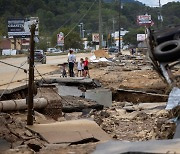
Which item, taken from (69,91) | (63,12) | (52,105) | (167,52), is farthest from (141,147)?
(63,12)

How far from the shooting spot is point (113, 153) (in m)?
6.96

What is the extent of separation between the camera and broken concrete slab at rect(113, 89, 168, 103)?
2062 cm

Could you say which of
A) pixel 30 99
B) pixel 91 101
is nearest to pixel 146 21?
pixel 91 101

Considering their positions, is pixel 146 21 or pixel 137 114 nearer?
pixel 137 114

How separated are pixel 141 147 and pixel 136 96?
14528mm

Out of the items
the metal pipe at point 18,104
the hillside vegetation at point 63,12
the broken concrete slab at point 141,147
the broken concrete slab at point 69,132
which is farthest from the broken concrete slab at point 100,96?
the hillside vegetation at point 63,12

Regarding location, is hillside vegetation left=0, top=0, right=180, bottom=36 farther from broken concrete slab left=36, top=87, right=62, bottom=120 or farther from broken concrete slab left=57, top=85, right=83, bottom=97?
broken concrete slab left=36, top=87, right=62, bottom=120

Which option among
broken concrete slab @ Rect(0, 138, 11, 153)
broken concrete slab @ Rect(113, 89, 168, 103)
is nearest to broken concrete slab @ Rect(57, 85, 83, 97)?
broken concrete slab @ Rect(113, 89, 168, 103)

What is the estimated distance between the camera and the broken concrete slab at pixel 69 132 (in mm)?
9453

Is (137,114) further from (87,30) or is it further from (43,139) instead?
(87,30)

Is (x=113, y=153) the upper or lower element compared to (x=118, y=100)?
upper

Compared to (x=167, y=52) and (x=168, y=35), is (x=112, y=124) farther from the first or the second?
(x=168, y=35)

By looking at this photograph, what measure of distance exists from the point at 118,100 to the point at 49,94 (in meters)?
7.80

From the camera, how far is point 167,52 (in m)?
18.6
